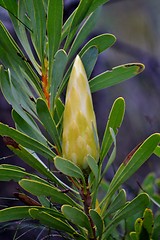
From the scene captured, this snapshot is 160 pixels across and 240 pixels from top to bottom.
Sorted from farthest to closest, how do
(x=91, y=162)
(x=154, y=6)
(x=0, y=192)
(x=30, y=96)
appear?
Answer: 1. (x=154, y=6)
2. (x=0, y=192)
3. (x=30, y=96)
4. (x=91, y=162)

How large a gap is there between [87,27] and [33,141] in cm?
17

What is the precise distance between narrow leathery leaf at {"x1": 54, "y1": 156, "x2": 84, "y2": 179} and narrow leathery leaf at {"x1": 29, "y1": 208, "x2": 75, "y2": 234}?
49 mm

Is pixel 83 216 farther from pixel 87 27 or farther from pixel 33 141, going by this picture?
pixel 87 27

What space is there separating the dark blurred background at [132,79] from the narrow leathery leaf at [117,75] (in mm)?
638

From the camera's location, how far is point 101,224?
1.80 ft

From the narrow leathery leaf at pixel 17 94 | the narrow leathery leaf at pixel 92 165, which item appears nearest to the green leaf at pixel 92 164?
the narrow leathery leaf at pixel 92 165

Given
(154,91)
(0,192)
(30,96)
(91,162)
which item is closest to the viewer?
(91,162)

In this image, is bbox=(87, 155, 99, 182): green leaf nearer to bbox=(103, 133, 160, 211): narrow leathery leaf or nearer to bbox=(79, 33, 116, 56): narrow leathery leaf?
bbox=(103, 133, 160, 211): narrow leathery leaf

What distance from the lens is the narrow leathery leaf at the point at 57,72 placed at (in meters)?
0.58

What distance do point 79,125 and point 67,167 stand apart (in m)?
0.05

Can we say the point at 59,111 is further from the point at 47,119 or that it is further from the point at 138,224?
the point at 138,224

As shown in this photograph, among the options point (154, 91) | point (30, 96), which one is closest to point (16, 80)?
point (30, 96)

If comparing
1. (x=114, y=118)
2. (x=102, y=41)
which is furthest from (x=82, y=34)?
(x=114, y=118)

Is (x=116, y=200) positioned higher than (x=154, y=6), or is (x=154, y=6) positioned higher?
(x=116, y=200)
